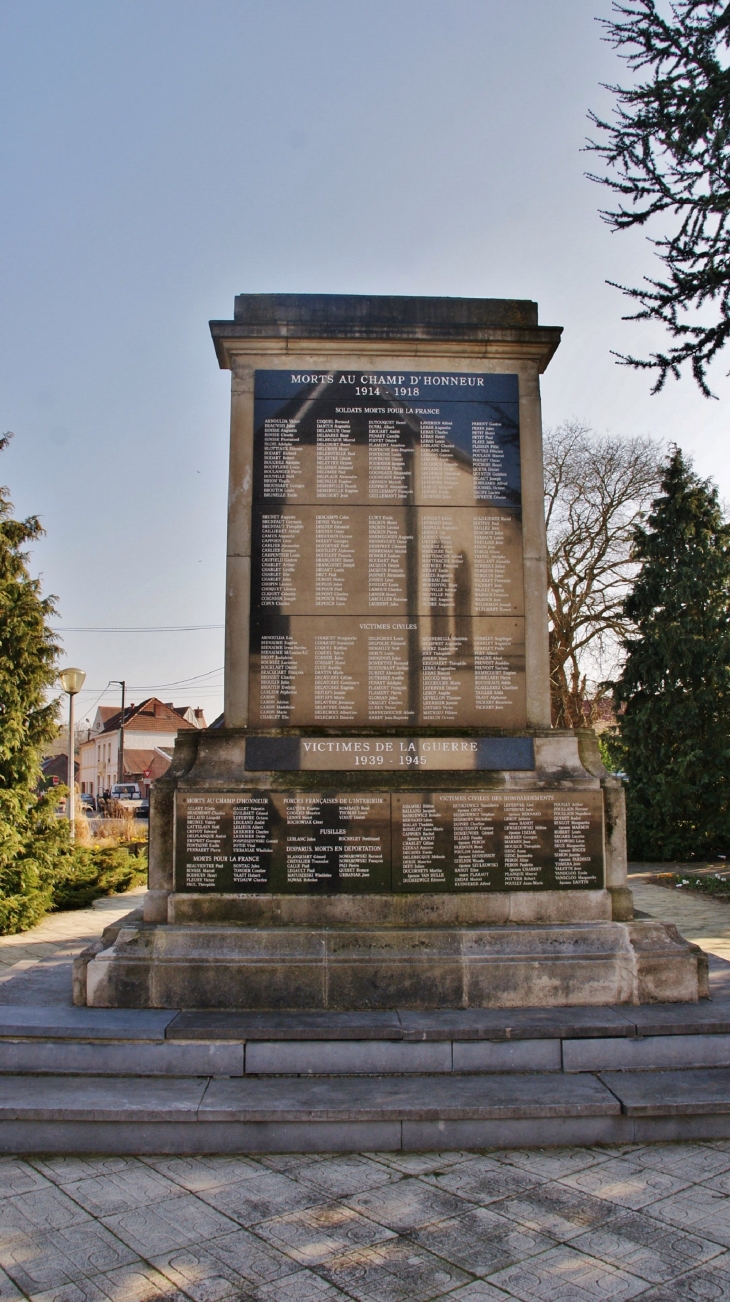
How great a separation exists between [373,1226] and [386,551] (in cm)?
445

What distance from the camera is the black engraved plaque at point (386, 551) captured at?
6.68m

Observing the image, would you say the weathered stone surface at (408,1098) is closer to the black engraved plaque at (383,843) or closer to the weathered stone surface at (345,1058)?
the weathered stone surface at (345,1058)

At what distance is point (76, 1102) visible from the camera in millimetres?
4730


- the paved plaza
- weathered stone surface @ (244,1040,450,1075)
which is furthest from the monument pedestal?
the paved plaza

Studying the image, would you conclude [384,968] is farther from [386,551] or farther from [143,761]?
[143,761]

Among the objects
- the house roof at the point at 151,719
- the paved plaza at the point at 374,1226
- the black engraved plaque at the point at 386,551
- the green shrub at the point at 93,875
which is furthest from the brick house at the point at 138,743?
the paved plaza at the point at 374,1226

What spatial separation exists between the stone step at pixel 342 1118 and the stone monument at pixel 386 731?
1050 mm

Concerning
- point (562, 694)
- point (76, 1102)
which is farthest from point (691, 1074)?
point (562, 694)

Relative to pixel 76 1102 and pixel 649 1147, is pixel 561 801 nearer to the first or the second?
pixel 649 1147

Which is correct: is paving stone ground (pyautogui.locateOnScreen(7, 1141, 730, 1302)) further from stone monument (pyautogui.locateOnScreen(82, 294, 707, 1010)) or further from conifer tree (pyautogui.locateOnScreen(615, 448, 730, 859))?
conifer tree (pyautogui.locateOnScreen(615, 448, 730, 859))

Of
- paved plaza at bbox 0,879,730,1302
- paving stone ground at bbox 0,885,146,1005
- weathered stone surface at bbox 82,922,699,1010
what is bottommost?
paved plaza at bbox 0,879,730,1302

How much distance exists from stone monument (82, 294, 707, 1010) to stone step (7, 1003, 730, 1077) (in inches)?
17.3

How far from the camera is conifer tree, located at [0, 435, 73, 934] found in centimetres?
1119

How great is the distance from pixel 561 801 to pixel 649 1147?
92.7 inches
